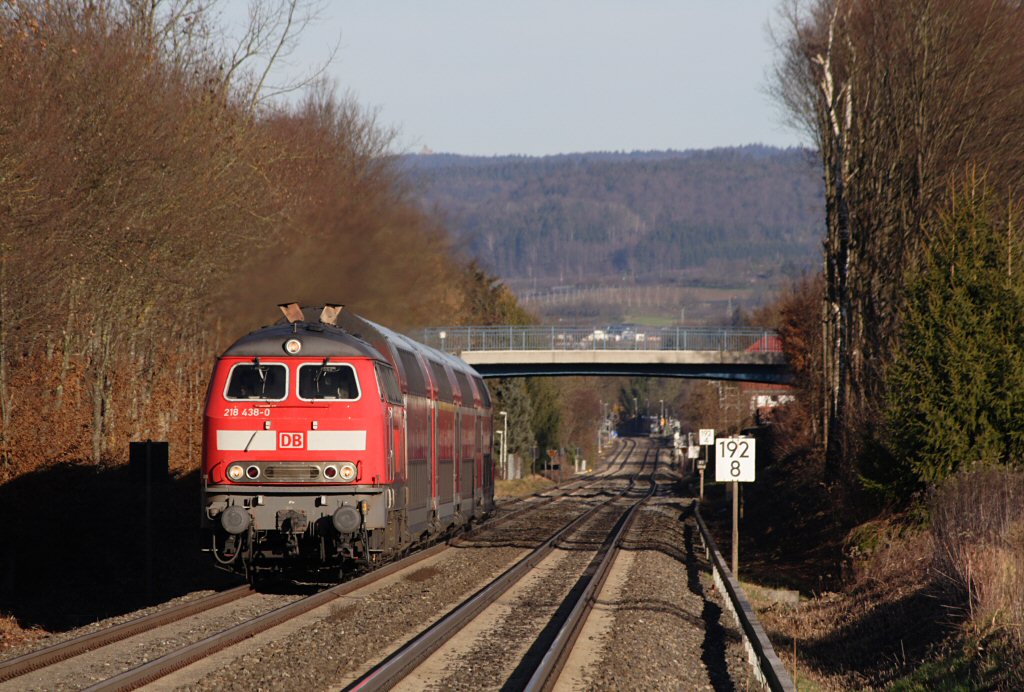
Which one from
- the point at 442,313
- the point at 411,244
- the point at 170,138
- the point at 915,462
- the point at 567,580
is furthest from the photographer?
the point at 442,313

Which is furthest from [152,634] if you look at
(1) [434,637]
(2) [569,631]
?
(2) [569,631]

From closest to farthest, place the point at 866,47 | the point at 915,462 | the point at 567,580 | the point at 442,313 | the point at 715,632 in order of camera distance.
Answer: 1. the point at 715,632
2. the point at 567,580
3. the point at 915,462
4. the point at 866,47
5. the point at 442,313

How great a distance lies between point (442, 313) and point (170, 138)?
4726 centimetres

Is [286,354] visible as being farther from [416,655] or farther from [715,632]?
[715,632]

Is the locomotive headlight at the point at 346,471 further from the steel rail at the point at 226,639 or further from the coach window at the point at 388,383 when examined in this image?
the steel rail at the point at 226,639

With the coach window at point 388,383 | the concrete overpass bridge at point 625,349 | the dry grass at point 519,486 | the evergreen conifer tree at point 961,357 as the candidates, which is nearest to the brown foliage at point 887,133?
the evergreen conifer tree at point 961,357

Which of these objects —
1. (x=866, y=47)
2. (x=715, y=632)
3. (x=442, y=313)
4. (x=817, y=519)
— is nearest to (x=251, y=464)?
(x=715, y=632)

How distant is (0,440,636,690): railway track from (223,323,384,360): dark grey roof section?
3.37 m

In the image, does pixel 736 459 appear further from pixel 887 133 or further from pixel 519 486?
pixel 519 486

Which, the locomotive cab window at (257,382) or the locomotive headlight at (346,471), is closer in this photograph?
the locomotive headlight at (346,471)

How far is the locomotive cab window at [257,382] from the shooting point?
56.3 ft

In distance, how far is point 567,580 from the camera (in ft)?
70.2

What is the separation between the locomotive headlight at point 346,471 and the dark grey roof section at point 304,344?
1.57 meters

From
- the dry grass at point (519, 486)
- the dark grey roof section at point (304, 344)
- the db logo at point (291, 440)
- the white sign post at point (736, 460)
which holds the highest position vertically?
the dark grey roof section at point (304, 344)
